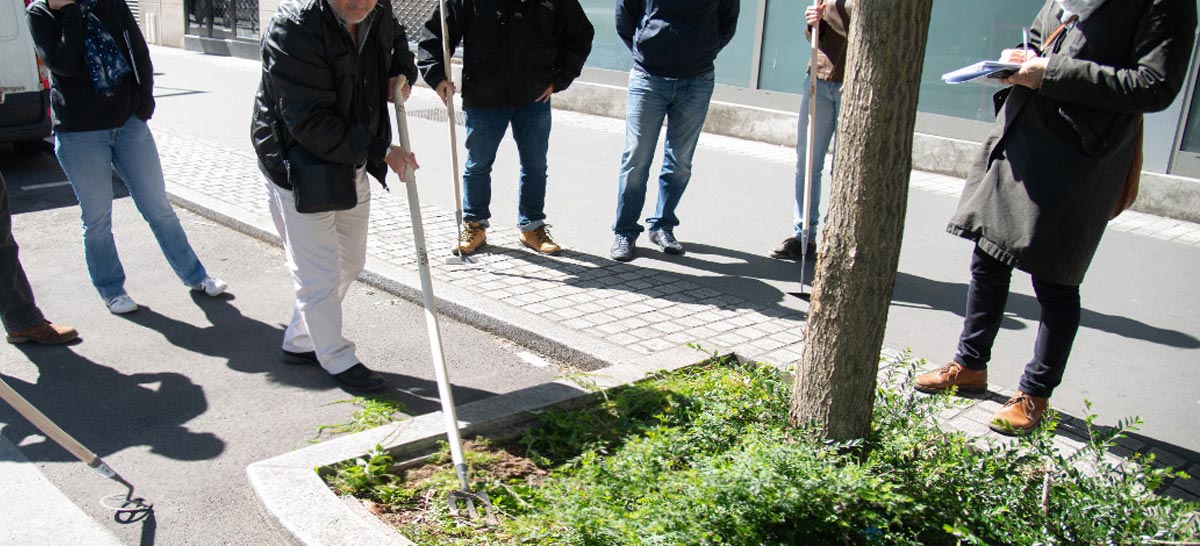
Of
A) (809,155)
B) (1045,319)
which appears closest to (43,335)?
(809,155)

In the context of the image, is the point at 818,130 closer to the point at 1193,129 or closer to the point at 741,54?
the point at 1193,129

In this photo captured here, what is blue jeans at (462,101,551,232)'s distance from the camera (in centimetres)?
625

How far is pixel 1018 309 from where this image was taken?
222 inches

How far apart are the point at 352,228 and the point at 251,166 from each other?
5.26 m

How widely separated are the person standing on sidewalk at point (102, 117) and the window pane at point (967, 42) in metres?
A: 7.27

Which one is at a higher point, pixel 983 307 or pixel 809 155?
pixel 809 155

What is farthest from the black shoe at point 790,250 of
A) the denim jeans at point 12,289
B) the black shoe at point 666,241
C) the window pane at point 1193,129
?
the denim jeans at point 12,289

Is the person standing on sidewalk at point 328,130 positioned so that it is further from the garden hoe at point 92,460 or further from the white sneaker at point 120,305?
the white sneaker at point 120,305

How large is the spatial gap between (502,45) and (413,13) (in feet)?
34.8

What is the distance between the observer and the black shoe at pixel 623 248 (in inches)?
249

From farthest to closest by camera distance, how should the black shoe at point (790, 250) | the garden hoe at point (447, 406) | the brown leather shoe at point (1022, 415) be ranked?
the black shoe at point (790, 250), the brown leather shoe at point (1022, 415), the garden hoe at point (447, 406)

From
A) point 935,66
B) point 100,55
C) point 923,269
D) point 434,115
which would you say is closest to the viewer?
point 100,55

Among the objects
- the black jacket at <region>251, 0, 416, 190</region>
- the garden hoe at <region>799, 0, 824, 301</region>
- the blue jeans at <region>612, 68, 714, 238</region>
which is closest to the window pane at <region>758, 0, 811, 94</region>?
the blue jeans at <region>612, 68, 714, 238</region>

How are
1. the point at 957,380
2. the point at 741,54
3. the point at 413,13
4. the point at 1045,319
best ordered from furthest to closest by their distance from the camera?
the point at 413,13 → the point at 741,54 → the point at 957,380 → the point at 1045,319
